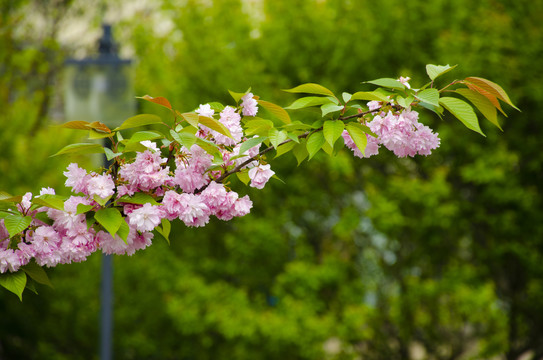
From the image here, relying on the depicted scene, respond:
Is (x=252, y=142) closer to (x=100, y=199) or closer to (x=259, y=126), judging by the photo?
(x=259, y=126)

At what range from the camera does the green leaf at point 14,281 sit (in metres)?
1.78

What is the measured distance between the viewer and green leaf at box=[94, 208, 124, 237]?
1.67 meters

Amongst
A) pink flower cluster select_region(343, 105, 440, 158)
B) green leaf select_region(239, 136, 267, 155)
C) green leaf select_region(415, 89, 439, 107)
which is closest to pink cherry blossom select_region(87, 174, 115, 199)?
green leaf select_region(239, 136, 267, 155)

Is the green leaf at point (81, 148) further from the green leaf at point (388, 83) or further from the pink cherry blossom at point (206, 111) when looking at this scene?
the green leaf at point (388, 83)

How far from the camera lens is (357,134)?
5.95 ft

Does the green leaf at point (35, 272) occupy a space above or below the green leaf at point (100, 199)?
below

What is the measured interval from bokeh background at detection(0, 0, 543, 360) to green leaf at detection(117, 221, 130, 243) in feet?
21.4

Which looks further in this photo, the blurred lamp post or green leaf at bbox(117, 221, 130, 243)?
the blurred lamp post

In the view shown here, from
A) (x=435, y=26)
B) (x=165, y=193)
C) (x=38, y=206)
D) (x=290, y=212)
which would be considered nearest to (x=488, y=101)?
(x=165, y=193)

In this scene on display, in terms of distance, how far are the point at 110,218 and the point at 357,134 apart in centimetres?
73

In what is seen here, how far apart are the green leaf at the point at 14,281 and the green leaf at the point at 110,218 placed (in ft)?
0.98

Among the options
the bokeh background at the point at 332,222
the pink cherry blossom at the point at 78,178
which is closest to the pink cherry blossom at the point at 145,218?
the pink cherry blossom at the point at 78,178

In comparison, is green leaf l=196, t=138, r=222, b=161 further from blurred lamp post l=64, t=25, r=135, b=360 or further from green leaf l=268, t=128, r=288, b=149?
blurred lamp post l=64, t=25, r=135, b=360

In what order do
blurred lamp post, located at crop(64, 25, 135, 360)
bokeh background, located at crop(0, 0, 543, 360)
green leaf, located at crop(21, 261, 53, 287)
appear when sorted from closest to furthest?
green leaf, located at crop(21, 261, 53, 287)
blurred lamp post, located at crop(64, 25, 135, 360)
bokeh background, located at crop(0, 0, 543, 360)
